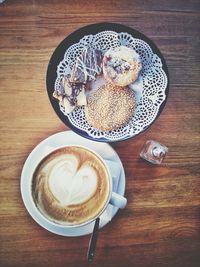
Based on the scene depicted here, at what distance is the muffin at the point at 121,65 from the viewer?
0.99 metres

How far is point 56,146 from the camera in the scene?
102cm

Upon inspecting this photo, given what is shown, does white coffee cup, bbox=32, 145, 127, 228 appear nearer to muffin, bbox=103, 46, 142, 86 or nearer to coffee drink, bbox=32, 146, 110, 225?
coffee drink, bbox=32, 146, 110, 225

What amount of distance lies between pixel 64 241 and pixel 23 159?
0.26 m

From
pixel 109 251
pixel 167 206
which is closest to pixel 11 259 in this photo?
pixel 109 251

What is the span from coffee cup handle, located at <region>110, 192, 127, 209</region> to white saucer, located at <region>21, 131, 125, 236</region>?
0.08m

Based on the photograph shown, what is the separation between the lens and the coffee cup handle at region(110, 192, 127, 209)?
930mm

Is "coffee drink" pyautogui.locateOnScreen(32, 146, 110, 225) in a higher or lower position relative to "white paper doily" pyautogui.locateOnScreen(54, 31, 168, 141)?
lower

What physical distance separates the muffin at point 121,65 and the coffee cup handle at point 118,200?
0.98 ft

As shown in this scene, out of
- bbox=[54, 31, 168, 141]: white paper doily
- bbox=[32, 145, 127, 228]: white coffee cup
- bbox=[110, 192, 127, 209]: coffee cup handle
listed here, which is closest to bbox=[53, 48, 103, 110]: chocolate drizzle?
bbox=[54, 31, 168, 141]: white paper doily

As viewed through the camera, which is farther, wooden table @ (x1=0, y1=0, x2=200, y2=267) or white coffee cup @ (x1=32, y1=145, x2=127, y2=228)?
wooden table @ (x1=0, y1=0, x2=200, y2=267)

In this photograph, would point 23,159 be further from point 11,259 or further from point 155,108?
point 155,108

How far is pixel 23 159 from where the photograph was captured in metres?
1.04

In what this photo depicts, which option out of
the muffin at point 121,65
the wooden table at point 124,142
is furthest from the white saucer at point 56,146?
the muffin at point 121,65

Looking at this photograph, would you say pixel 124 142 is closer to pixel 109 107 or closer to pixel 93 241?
pixel 109 107
